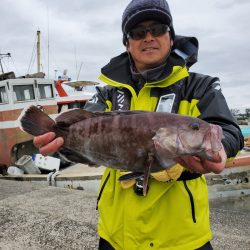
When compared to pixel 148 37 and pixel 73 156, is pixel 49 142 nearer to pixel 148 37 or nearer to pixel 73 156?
pixel 73 156

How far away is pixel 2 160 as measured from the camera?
1184 centimetres

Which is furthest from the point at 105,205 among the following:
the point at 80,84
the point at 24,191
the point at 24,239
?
the point at 80,84

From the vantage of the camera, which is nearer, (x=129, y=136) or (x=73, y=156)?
(x=129, y=136)

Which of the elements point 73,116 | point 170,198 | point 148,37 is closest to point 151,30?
point 148,37

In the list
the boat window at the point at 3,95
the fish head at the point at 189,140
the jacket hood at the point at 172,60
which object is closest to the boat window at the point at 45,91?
the boat window at the point at 3,95

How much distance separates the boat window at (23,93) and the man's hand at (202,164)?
10.2 m

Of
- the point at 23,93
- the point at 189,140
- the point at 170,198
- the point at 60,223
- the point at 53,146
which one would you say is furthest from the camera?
the point at 23,93

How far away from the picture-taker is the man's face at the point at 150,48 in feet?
7.20

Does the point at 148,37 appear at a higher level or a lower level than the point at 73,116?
higher

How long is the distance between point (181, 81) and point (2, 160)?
1082 centimetres

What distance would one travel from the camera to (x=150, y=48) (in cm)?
220

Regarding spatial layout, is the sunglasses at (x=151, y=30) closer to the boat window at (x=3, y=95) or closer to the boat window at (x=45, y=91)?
the boat window at (x=3, y=95)

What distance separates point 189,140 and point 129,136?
324 mm

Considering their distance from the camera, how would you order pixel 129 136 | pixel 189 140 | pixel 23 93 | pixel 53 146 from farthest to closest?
pixel 23 93, pixel 53 146, pixel 129 136, pixel 189 140
